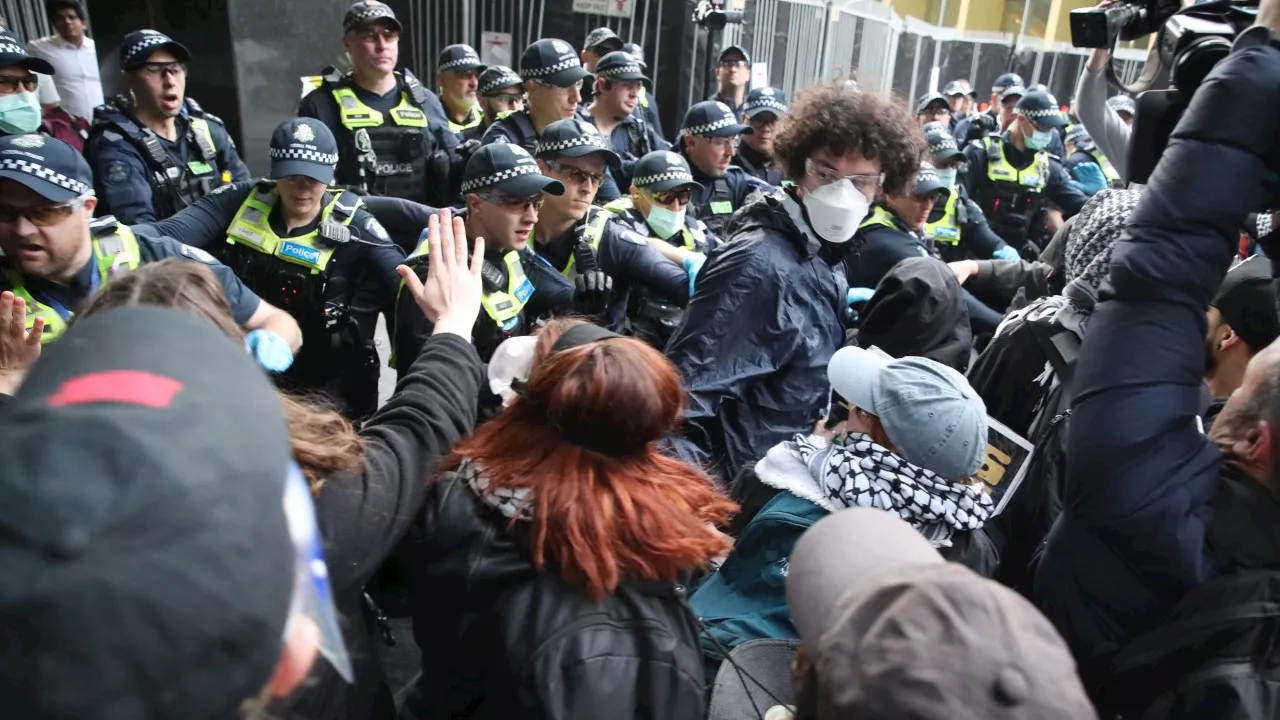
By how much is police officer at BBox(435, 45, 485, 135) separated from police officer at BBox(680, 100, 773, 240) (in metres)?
1.86

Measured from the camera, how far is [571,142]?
3570 millimetres

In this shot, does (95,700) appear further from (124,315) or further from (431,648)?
(431,648)

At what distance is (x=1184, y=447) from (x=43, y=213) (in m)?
2.82

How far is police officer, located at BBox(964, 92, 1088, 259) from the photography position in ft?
23.7

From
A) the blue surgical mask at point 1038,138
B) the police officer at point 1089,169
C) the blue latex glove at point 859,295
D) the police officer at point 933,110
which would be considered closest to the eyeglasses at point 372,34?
the blue latex glove at point 859,295

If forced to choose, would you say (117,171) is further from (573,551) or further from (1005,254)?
(1005,254)

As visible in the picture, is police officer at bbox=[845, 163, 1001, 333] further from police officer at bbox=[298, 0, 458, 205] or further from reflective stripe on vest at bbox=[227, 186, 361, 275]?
police officer at bbox=[298, 0, 458, 205]

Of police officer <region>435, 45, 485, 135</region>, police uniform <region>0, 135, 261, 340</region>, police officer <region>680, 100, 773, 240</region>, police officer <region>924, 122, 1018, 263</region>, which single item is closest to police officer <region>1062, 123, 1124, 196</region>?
police officer <region>924, 122, 1018, 263</region>

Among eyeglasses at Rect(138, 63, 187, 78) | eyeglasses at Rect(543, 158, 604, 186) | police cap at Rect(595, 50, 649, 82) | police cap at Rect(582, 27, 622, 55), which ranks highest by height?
police cap at Rect(582, 27, 622, 55)

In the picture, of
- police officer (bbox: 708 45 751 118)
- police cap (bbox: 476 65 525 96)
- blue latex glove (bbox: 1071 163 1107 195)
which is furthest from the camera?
police officer (bbox: 708 45 751 118)

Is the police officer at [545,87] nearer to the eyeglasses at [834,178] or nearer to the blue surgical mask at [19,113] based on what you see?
the blue surgical mask at [19,113]

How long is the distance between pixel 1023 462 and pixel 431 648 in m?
1.45

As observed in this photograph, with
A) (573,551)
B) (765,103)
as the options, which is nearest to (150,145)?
(573,551)

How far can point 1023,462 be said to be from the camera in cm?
201
